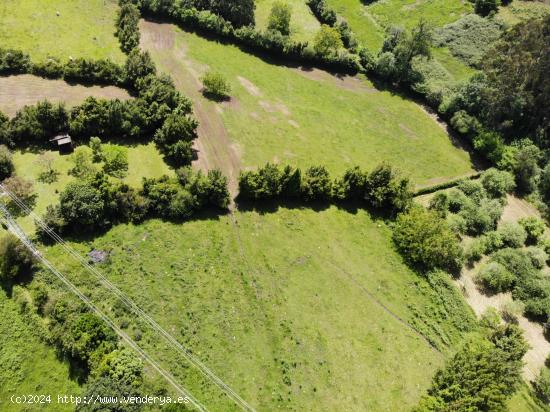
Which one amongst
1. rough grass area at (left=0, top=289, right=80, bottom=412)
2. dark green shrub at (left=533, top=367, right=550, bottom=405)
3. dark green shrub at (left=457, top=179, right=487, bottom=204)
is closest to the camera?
rough grass area at (left=0, top=289, right=80, bottom=412)

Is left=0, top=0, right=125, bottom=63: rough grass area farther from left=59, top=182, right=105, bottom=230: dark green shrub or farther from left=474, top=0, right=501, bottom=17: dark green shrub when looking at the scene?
left=474, top=0, right=501, bottom=17: dark green shrub

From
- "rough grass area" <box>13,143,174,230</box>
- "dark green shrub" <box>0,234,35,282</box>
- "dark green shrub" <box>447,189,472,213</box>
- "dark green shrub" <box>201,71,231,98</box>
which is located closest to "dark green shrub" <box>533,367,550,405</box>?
"dark green shrub" <box>447,189,472,213</box>

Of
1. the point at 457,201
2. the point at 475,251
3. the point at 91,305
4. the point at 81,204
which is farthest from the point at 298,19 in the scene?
the point at 91,305

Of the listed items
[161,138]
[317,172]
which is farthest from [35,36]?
[317,172]

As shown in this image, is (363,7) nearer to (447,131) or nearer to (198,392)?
(447,131)

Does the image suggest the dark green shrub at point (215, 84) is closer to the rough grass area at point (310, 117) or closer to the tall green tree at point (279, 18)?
the rough grass area at point (310, 117)

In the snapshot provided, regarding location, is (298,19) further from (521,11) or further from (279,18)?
(521,11)

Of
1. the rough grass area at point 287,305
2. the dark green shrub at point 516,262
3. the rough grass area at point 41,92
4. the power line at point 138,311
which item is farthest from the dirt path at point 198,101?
the dark green shrub at point 516,262
